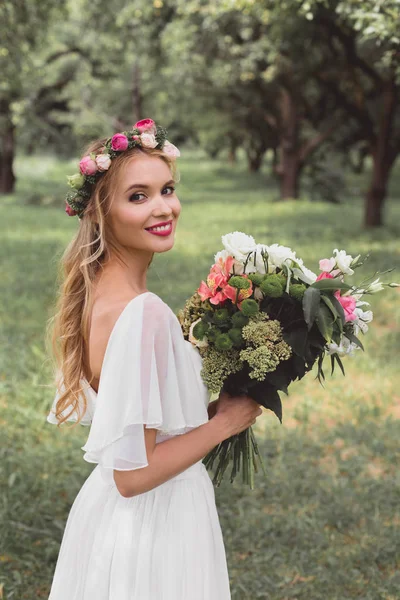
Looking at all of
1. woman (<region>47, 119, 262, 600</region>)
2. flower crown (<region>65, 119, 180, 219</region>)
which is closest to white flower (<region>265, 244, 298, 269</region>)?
woman (<region>47, 119, 262, 600</region>)

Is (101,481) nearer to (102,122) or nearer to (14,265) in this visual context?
(14,265)


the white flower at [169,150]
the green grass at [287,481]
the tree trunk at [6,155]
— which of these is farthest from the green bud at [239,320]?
the tree trunk at [6,155]

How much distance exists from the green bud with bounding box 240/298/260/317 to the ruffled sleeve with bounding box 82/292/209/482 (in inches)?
9.0

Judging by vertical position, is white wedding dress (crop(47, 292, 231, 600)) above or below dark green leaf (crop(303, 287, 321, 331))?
below

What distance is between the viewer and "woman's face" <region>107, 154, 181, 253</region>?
2273mm

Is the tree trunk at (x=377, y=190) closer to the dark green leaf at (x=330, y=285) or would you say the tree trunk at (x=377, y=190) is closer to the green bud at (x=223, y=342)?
the dark green leaf at (x=330, y=285)

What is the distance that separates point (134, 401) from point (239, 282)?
0.50m

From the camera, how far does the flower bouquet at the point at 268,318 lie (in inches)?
90.2

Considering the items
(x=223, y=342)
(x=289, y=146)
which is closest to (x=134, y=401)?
(x=223, y=342)

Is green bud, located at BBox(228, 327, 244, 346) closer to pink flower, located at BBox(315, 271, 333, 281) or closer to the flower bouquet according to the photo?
the flower bouquet

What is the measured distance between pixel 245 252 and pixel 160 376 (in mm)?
503

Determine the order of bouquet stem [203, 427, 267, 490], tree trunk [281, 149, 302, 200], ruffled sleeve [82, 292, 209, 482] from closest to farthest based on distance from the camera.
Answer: ruffled sleeve [82, 292, 209, 482]
bouquet stem [203, 427, 267, 490]
tree trunk [281, 149, 302, 200]

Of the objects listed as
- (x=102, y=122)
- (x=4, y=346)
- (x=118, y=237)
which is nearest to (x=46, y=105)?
(x=102, y=122)

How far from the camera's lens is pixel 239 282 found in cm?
232
